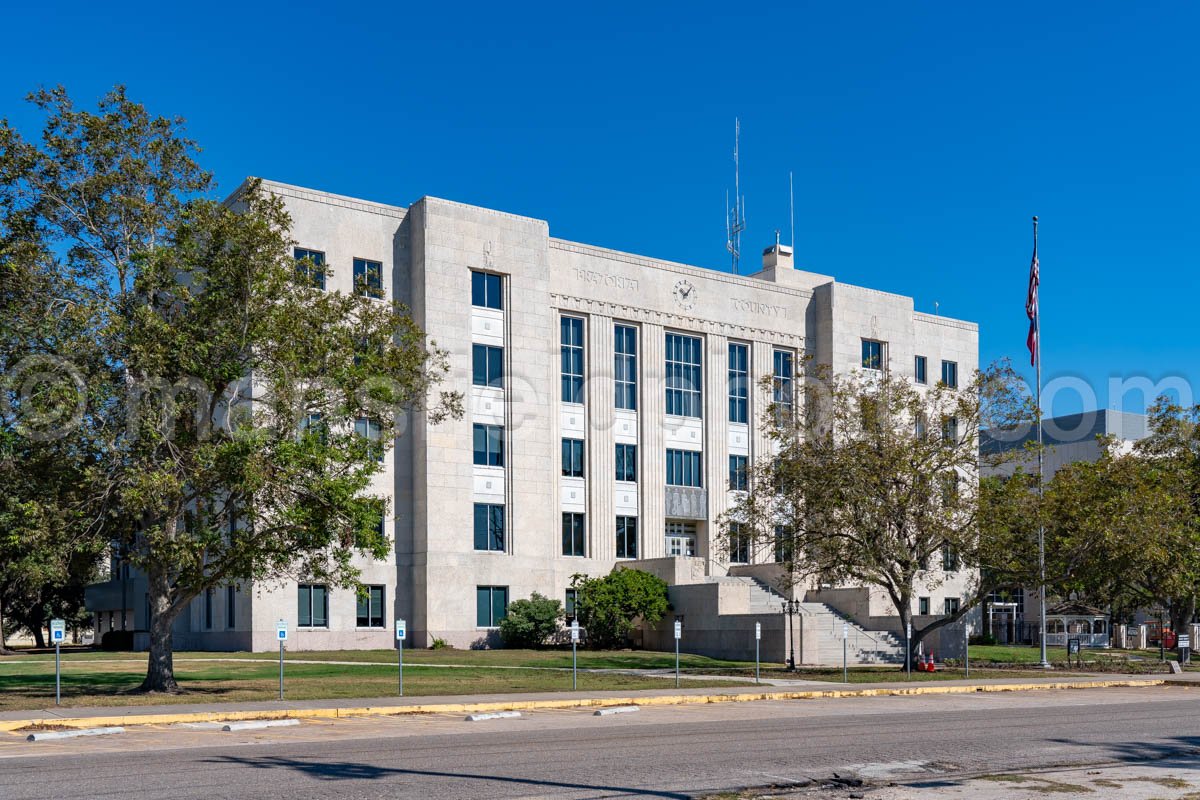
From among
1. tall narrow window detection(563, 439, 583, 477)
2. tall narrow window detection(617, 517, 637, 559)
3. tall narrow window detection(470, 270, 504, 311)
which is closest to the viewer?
tall narrow window detection(470, 270, 504, 311)

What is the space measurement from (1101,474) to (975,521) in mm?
11705

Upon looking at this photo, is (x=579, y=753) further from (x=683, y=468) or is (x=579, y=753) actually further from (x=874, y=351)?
(x=874, y=351)

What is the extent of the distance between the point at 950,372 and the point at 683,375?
1857 cm

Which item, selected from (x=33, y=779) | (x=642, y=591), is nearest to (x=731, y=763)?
(x=33, y=779)

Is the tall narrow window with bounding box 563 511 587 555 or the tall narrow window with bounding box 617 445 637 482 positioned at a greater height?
the tall narrow window with bounding box 617 445 637 482

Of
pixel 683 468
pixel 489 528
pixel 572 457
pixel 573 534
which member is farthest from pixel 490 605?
pixel 683 468

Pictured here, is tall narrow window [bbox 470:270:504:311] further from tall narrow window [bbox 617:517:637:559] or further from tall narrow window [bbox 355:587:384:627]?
tall narrow window [bbox 355:587:384:627]

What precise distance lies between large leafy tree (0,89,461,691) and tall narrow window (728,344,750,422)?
105 ft

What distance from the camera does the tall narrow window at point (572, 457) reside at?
173 feet

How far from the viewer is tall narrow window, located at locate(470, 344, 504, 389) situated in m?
49.8

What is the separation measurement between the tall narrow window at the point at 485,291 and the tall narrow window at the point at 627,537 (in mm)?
10953

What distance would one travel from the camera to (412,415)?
49.1 m

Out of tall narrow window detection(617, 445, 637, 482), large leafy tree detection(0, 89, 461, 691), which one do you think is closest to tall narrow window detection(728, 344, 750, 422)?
tall narrow window detection(617, 445, 637, 482)

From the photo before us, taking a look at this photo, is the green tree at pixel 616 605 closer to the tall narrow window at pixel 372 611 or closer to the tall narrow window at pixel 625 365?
the tall narrow window at pixel 372 611
